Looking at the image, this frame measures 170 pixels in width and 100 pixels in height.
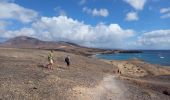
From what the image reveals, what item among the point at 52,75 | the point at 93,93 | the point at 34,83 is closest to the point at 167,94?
the point at 93,93

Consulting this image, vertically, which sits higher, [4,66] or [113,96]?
[4,66]

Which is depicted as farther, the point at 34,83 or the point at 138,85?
the point at 138,85

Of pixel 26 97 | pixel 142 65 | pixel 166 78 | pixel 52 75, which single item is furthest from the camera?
pixel 142 65

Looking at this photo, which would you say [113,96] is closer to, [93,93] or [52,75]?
[93,93]

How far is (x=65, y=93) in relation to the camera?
102 feet

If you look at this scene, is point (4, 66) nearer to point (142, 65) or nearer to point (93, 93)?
point (93, 93)

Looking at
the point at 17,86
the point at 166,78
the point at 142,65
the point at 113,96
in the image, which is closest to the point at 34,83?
the point at 17,86

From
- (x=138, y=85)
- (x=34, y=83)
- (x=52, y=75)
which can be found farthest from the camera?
(x=138, y=85)

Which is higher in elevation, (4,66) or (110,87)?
(4,66)

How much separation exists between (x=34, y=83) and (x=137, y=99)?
37.4ft

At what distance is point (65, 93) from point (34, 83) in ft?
12.4

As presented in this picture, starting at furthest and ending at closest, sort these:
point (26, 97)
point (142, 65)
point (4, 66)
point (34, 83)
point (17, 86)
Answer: point (142, 65) → point (4, 66) → point (34, 83) → point (17, 86) → point (26, 97)

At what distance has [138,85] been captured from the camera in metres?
46.0

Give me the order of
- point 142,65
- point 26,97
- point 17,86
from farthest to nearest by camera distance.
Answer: point 142,65 → point 17,86 → point 26,97
